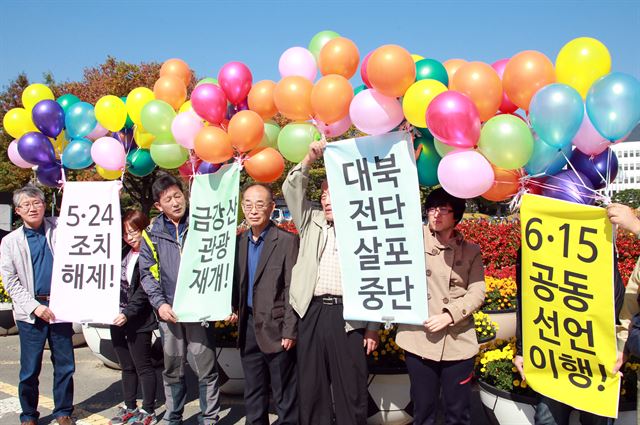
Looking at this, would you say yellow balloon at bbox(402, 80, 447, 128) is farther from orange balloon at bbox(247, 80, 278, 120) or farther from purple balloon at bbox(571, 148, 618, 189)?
orange balloon at bbox(247, 80, 278, 120)

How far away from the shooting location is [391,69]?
2.93 meters

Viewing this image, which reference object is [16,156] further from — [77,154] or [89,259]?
[89,259]

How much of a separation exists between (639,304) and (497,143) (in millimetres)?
1122

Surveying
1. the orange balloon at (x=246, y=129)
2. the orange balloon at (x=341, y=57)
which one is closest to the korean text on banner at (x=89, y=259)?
the orange balloon at (x=246, y=129)

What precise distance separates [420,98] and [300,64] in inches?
45.3

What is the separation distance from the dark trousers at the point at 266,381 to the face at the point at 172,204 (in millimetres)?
1012

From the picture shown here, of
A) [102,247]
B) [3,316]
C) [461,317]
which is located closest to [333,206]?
[461,317]

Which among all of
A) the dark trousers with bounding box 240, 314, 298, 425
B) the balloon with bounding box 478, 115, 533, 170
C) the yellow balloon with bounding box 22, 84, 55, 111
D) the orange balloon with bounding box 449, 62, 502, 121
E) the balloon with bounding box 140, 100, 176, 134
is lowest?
the dark trousers with bounding box 240, 314, 298, 425

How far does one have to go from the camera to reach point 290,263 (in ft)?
12.3

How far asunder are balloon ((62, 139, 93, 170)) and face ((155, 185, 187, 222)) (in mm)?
906

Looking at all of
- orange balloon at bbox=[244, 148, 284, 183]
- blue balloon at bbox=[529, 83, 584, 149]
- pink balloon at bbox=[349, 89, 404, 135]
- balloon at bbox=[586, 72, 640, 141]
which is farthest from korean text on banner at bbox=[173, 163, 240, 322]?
balloon at bbox=[586, 72, 640, 141]

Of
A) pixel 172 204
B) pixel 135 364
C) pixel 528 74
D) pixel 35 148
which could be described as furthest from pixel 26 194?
pixel 528 74

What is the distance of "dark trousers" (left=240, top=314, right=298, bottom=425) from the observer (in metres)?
3.76

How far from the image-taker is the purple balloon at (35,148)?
4535mm
